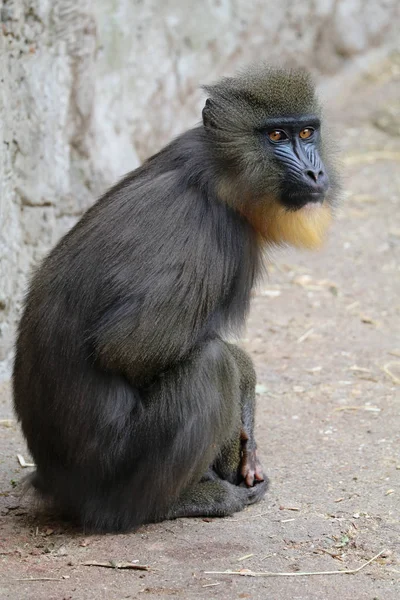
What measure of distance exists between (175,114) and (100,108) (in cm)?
170

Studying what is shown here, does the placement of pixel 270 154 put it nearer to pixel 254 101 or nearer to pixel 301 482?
pixel 254 101

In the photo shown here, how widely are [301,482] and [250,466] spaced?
0.29 meters

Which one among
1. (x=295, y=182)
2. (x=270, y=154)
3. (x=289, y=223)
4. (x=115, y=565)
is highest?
(x=270, y=154)

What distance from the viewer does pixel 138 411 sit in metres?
4.50

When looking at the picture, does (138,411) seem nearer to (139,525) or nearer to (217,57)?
(139,525)

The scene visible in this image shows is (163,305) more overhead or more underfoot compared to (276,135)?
more underfoot

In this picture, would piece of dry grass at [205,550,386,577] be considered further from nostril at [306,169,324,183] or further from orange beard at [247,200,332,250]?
nostril at [306,169,324,183]

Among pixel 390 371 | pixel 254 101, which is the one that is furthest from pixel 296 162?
pixel 390 371

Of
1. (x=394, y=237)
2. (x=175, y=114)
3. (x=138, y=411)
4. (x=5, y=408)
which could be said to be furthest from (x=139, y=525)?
(x=175, y=114)

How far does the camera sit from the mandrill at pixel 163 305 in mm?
4371

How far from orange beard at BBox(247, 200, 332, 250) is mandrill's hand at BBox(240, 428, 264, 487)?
1070mm

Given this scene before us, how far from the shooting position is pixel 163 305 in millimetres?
4316

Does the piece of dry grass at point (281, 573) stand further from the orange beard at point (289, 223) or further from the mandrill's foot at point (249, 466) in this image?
the orange beard at point (289, 223)

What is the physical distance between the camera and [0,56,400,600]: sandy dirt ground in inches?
161
